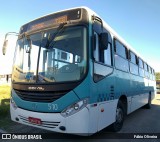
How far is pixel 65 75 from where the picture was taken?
491 centimetres

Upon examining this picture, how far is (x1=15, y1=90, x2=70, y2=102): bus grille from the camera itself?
16.0ft

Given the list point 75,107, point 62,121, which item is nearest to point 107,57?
point 75,107

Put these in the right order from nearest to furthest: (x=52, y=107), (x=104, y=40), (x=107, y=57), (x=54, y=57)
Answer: (x=52, y=107), (x=104, y=40), (x=54, y=57), (x=107, y=57)

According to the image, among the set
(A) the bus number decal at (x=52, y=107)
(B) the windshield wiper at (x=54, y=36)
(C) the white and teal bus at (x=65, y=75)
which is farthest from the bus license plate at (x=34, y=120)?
(B) the windshield wiper at (x=54, y=36)

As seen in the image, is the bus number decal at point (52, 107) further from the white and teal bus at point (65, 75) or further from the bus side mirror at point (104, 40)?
the bus side mirror at point (104, 40)

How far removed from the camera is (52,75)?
16.6 feet

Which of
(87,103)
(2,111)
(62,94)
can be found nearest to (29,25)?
(62,94)

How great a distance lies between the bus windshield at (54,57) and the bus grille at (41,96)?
0.30 m

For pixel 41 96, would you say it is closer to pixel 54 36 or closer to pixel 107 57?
pixel 54 36

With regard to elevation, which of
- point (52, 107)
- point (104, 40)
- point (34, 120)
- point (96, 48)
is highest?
point (104, 40)

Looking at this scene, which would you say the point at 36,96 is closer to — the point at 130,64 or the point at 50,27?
the point at 50,27

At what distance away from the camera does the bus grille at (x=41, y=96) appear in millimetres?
4867

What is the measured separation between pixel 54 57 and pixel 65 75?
0.69 m

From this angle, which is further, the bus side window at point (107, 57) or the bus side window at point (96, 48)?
the bus side window at point (107, 57)
